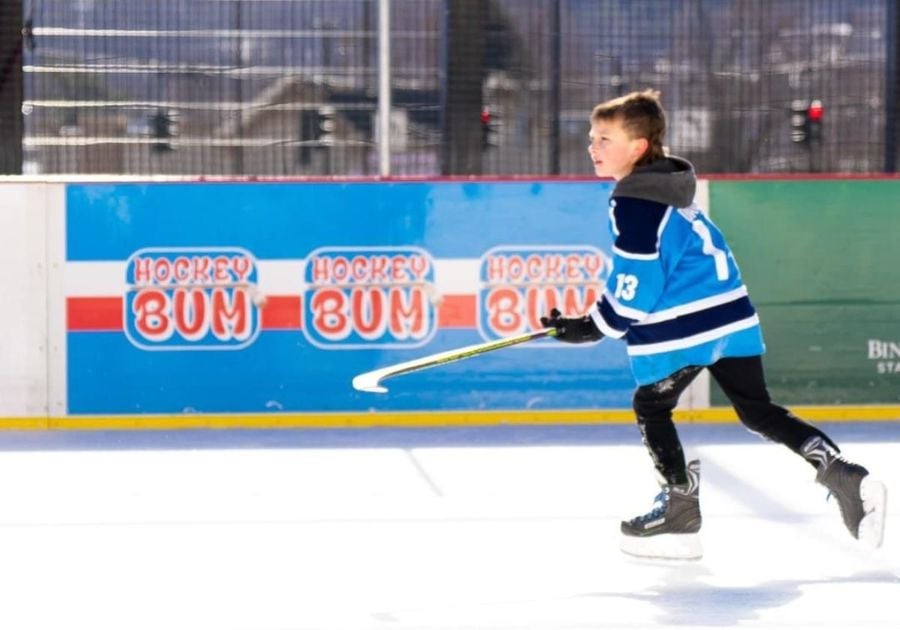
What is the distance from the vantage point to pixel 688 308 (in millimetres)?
4867

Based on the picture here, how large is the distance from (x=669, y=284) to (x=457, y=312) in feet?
11.2

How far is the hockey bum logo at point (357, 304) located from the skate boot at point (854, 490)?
3447 millimetres

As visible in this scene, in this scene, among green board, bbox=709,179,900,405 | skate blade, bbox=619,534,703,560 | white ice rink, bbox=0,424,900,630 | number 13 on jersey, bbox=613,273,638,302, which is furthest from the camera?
green board, bbox=709,179,900,405

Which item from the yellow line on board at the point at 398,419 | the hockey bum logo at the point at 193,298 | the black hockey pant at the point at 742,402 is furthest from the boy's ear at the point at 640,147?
the hockey bum logo at the point at 193,298

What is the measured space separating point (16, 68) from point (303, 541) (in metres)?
3.91

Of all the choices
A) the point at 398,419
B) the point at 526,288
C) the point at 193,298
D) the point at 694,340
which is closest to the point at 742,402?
the point at 694,340

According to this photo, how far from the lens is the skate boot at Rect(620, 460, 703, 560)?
5035mm

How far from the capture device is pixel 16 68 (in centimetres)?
841

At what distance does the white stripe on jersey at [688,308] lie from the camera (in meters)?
4.86

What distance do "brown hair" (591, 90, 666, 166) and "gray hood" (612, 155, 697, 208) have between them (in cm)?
6

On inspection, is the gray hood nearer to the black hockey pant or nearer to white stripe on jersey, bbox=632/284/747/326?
white stripe on jersey, bbox=632/284/747/326

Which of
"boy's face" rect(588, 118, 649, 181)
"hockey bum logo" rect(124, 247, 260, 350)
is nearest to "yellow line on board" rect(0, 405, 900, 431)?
"hockey bum logo" rect(124, 247, 260, 350)

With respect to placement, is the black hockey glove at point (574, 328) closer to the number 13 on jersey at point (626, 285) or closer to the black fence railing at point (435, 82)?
the number 13 on jersey at point (626, 285)

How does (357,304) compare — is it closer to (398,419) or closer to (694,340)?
(398,419)
